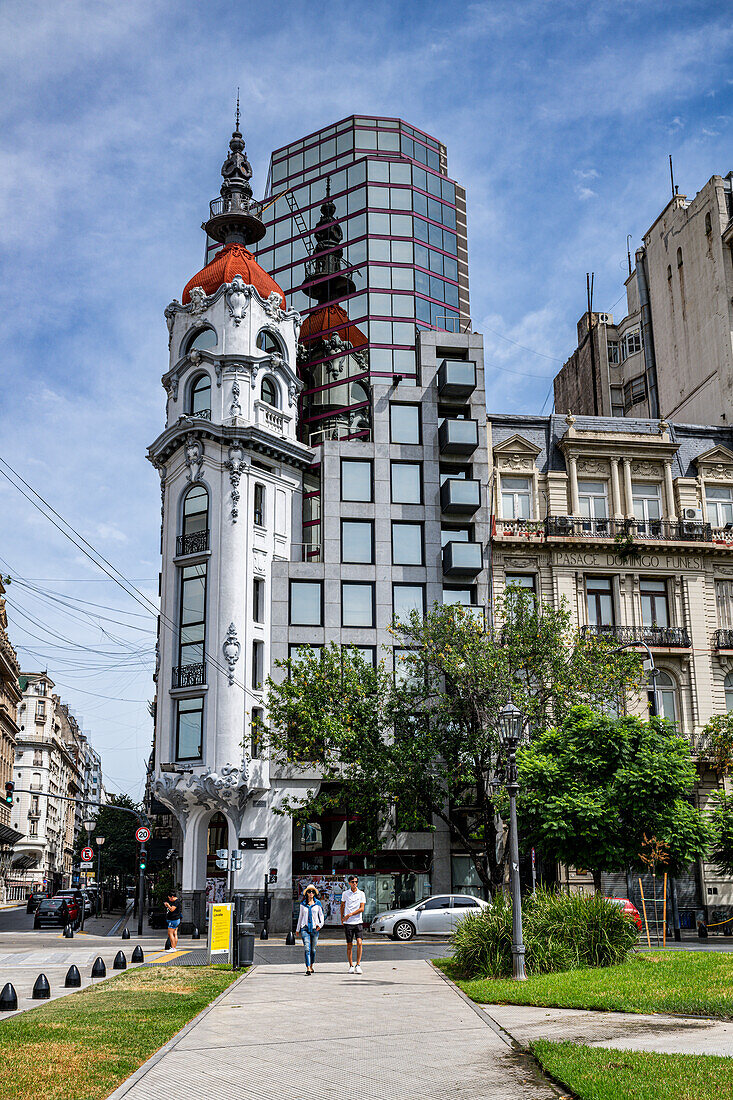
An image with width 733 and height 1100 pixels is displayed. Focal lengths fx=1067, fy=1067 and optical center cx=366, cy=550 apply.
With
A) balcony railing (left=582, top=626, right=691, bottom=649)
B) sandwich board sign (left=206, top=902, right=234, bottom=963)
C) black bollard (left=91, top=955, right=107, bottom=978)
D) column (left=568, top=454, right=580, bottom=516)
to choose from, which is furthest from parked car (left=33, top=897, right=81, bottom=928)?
black bollard (left=91, top=955, right=107, bottom=978)

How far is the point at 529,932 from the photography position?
2053 cm

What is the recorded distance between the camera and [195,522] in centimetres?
4825

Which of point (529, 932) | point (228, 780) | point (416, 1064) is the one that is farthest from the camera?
→ point (228, 780)

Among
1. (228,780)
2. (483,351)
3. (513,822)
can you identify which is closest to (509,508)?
(483,351)

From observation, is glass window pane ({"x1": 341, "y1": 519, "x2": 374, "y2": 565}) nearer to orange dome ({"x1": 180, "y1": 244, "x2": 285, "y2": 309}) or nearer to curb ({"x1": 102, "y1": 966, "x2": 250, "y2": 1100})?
orange dome ({"x1": 180, "y1": 244, "x2": 285, "y2": 309})

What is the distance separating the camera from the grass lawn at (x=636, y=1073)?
930cm

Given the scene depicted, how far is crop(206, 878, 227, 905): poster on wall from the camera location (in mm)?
44222

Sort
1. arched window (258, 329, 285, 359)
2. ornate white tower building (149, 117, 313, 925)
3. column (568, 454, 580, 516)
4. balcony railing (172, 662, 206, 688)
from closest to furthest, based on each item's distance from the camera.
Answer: ornate white tower building (149, 117, 313, 925), balcony railing (172, 662, 206, 688), column (568, 454, 580, 516), arched window (258, 329, 285, 359)

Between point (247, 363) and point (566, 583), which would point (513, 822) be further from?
point (247, 363)

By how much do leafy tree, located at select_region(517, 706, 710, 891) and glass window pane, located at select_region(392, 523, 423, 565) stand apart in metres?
17.8

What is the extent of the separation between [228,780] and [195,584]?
891 centimetres

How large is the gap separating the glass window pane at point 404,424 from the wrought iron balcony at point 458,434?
143cm

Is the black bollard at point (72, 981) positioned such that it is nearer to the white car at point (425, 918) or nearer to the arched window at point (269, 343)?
the white car at point (425, 918)

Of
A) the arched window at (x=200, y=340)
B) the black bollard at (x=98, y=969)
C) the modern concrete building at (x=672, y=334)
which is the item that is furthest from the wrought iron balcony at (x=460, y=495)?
the black bollard at (x=98, y=969)
